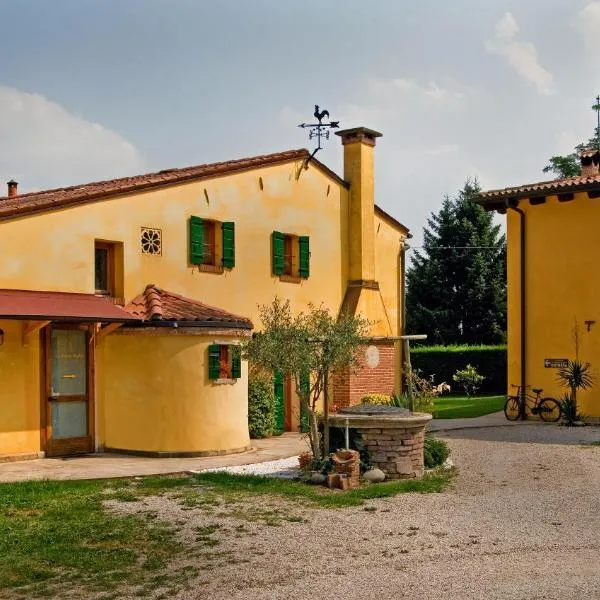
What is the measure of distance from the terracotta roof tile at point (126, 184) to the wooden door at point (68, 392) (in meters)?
2.02

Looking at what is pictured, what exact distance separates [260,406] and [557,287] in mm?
8438

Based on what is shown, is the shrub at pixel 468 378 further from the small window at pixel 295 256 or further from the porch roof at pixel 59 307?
the porch roof at pixel 59 307

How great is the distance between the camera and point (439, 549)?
830 cm

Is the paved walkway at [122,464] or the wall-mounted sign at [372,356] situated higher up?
the wall-mounted sign at [372,356]

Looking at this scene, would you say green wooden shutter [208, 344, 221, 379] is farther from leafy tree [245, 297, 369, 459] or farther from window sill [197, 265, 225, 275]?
window sill [197, 265, 225, 275]

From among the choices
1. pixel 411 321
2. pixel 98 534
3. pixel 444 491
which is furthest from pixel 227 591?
pixel 411 321

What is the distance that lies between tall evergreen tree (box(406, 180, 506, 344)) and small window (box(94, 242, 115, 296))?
2427cm

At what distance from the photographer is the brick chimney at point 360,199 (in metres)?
21.3

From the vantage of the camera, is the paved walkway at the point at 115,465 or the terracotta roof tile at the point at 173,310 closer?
the paved walkway at the point at 115,465

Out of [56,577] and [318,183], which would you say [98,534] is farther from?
[318,183]

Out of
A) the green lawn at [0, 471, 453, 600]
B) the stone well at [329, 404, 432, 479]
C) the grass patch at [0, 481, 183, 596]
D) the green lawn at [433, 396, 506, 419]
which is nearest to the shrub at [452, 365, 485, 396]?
the green lawn at [433, 396, 506, 419]

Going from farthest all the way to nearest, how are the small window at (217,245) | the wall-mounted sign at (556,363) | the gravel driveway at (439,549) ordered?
1. the wall-mounted sign at (556,363)
2. the small window at (217,245)
3. the gravel driveway at (439,549)

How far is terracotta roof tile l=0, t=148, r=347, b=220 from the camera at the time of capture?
14.6m

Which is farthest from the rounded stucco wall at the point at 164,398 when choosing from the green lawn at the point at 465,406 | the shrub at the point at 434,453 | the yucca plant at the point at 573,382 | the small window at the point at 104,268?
the green lawn at the point at 465,406
